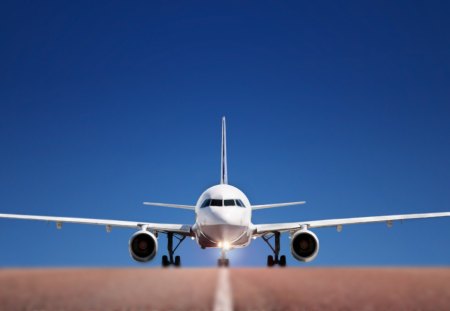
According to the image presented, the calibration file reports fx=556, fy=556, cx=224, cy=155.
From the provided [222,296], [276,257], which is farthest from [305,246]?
[222,296]

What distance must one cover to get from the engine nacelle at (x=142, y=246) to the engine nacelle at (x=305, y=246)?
5.76 m

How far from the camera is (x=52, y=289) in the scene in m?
4.98

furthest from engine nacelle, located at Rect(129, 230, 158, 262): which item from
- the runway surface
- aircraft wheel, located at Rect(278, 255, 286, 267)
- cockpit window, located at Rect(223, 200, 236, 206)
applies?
the runway surface

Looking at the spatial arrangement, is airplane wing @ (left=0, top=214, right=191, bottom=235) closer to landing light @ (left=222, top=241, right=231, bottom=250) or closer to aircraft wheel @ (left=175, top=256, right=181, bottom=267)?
aircraft wheel @ (left=175, top=256, right=181, bottom=267)

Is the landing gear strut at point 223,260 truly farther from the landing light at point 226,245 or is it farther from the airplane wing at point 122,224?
the airplane wing at point 122,224

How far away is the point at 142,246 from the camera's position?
2281 centimetres

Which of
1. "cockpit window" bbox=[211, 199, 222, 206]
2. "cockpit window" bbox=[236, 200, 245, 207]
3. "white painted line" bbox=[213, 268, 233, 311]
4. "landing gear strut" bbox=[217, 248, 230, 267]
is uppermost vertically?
"cockpit window" bbox=[236, 200, 245, 207]

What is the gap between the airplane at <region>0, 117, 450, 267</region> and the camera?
21.2m

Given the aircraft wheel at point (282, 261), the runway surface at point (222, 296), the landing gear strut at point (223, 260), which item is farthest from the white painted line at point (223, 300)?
the aircraft wheel at point (282, 261)

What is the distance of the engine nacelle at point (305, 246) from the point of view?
23.0 meters

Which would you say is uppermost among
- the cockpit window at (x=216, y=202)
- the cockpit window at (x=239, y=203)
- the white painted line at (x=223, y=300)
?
the cockpit window at (x=239, y=203)

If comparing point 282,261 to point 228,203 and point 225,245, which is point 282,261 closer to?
point 225,245

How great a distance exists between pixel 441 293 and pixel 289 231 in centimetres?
2172

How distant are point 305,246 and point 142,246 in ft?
22.1
